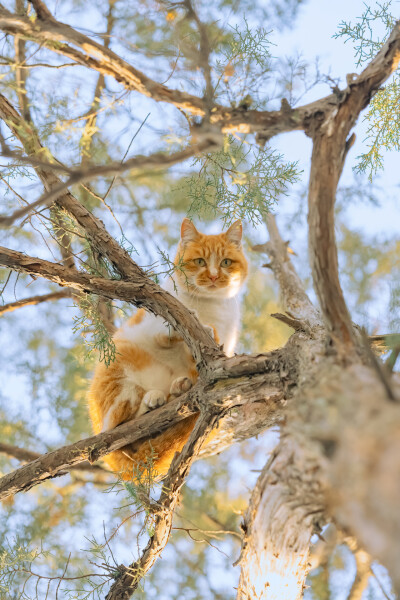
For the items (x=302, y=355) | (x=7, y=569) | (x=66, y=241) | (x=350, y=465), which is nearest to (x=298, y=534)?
(x=302, y=355)

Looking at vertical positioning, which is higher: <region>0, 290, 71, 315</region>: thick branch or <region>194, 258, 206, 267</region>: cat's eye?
<region>0, 290, 71, 315</region>: thick branch

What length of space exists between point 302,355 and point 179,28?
109 cm

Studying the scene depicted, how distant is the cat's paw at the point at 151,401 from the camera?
239 centimetres

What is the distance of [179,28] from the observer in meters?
1.72

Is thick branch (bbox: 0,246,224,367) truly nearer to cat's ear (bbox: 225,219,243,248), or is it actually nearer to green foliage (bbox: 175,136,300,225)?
green foliage (bbox: 175,136,300,225)

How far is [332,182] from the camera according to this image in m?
1.40

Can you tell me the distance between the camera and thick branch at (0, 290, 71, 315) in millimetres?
3021

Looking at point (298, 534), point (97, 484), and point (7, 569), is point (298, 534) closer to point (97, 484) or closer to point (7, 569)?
point (7, 569)

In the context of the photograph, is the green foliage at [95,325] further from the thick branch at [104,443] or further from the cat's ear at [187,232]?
the cat's ear at [187,232]

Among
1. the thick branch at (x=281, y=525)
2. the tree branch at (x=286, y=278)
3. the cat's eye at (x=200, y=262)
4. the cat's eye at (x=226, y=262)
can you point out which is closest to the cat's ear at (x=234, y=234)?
the cat's eye at (x=226, y=262)

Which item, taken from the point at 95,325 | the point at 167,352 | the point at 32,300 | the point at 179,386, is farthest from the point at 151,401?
the point at 32,300

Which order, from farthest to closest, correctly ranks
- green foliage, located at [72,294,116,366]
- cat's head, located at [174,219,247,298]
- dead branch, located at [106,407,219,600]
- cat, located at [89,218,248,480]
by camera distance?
cat's head, located at [174,219,247,298] → cat, located at [89,218,248,480] → green foliage, located at [72,294,116,366] → dead branch, located at [106,407,219,600]

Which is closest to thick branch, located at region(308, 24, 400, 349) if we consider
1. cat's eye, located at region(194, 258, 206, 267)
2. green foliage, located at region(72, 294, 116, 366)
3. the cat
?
the cat

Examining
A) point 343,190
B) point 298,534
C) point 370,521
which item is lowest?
point 370,521
